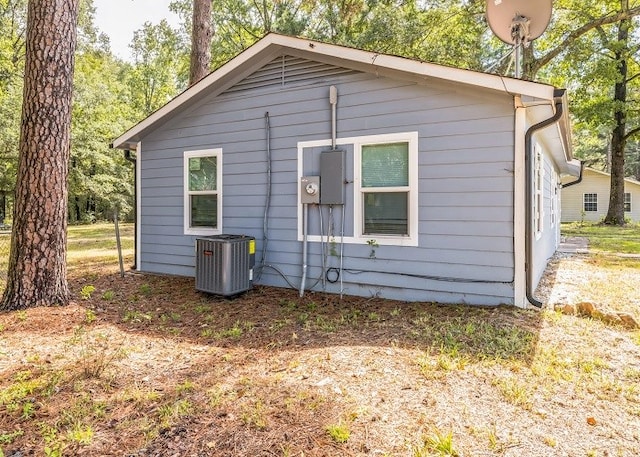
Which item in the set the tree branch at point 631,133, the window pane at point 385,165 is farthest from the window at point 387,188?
the tree branch at point 631,133

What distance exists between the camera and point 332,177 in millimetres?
5117

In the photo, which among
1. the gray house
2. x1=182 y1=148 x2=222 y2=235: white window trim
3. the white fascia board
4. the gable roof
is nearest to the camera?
the white fascia board

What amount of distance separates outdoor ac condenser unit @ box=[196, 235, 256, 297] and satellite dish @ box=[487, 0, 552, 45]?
423 cm

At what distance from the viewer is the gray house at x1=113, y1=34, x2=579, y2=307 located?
4387 millimetres

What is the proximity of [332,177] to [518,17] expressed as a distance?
3024 mm

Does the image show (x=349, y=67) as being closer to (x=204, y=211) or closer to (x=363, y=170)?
(x=363, y=170)

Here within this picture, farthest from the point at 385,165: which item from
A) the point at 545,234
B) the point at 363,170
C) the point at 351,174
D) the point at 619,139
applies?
the point at 619,139

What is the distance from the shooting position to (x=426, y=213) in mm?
4754

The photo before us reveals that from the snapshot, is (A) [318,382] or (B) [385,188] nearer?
(A) [318,382]

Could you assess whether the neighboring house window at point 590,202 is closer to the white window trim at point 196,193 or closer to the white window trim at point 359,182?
the white window trim at point 359,182

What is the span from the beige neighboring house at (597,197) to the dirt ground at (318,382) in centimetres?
2216

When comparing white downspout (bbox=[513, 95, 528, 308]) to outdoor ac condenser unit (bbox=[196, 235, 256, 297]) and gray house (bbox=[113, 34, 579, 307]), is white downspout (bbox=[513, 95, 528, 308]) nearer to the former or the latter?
gray house (bbox=[113, 34, 579, 307])

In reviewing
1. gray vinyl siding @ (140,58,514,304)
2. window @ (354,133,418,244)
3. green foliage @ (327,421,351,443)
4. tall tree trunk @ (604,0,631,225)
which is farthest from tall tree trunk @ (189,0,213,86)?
tall tree trunk @ (604,0,631,225)

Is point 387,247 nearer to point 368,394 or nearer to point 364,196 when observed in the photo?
point 364,196
